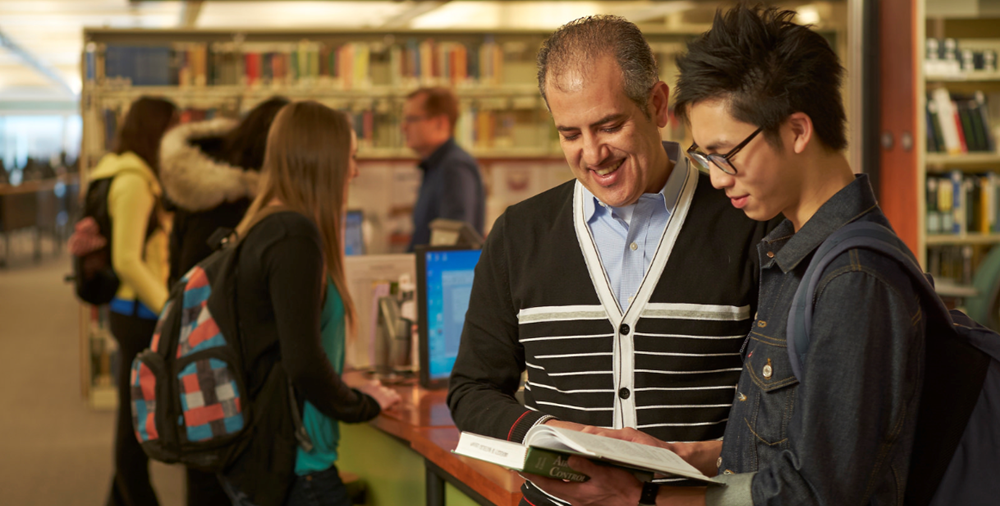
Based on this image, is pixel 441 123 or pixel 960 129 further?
pixel 960 129

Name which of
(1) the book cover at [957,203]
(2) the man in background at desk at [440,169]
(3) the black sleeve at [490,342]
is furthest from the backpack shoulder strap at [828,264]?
(1) the book cover at [957,203]

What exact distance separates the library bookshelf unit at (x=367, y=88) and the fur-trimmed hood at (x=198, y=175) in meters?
2.87

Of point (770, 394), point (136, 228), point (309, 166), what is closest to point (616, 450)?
point (770, 394)

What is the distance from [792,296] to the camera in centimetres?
116

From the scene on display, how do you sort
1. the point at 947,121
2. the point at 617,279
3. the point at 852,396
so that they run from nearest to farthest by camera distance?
1. the point at 852,396
2. the point at 617,279
3. the point at 947,121

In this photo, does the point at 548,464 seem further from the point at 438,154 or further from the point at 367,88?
the point at 367,88

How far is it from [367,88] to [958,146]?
3.96 meters

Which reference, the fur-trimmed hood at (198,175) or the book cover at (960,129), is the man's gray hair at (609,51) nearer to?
the fur-trimmed hood at (198,175)

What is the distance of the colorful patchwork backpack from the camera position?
6.67ft

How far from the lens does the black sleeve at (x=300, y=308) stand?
2.03 metres

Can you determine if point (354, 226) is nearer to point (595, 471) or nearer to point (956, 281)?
point (595, 471)

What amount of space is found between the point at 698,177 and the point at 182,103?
213 inches

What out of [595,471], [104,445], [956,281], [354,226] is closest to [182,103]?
[104,445]

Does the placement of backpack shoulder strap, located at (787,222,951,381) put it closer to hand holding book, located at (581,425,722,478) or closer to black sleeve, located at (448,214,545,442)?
hand holding book, located at (581,425,722,478)
